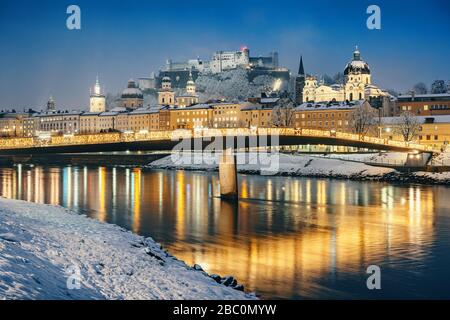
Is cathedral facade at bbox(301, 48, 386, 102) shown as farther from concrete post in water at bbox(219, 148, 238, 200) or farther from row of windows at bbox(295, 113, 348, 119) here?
concrete post in water at bbox(219, 148, 238, 200)

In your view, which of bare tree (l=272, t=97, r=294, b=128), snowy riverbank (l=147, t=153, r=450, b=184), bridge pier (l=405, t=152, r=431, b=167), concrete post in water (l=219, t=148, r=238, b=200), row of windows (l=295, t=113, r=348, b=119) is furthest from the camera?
row of windows (l=295, t=113, r=348, b=119)

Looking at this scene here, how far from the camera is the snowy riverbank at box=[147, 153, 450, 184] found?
201 feet

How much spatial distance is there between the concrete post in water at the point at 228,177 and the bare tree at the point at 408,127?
182 ft

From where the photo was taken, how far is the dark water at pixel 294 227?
20312mm

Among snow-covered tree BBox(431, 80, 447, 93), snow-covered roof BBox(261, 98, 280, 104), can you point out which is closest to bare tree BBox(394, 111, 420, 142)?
snow-covered roof BBox(261, 98, 280, 104)

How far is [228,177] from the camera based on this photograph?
149 ft

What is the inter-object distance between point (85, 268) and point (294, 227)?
18.0 metres

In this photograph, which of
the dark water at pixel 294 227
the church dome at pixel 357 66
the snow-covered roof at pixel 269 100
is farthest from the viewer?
the church dome at pixel 357 66

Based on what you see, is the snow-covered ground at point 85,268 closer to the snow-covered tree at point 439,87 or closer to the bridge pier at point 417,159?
the bridge pier at point 417,159

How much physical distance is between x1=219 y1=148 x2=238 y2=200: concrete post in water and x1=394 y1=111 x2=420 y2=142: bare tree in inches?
2186

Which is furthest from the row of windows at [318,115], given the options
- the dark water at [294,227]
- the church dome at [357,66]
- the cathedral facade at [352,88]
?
the dark water at [294,227]

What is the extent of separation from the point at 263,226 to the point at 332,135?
24.5 meters

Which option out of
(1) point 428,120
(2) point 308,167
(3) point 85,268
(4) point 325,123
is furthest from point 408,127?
(3) point 85,268
